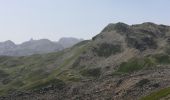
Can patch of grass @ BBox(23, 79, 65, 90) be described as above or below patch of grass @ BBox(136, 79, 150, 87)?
below

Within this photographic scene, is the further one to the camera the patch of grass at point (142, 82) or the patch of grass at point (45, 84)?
the patch of grass at point (45, 84)

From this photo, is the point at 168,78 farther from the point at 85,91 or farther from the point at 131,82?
the point at 85,91

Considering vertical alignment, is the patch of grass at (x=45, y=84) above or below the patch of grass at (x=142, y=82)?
below

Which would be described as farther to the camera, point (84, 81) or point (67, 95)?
point (84, 81)

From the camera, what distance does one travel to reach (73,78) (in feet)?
655

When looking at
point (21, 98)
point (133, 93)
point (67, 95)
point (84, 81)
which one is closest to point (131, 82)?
point (133, 93)

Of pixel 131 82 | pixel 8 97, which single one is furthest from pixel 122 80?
pixel 8 97

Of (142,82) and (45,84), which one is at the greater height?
(142,82)

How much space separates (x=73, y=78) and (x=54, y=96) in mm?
36153

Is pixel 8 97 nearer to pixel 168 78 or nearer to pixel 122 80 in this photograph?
pixel 122 80

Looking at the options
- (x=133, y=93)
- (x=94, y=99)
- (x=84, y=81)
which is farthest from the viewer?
(x=84, y=81)

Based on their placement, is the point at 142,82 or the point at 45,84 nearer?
the point at 142,82

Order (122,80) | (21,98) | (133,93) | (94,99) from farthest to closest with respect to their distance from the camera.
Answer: (21,98) < (122,80) < (94,99) < (133,93)

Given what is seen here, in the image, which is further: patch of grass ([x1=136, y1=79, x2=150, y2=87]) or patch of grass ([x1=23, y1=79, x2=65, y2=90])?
patch of grass ([x1=23, y1=79, x2=65, y2=90])
